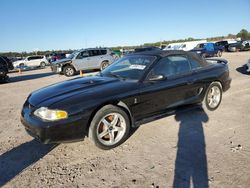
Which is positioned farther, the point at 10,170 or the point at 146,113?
the point at 146,113

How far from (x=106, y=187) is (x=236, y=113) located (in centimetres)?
363

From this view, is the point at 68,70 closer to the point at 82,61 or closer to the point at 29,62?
the point at 82,61

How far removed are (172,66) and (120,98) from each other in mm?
1480

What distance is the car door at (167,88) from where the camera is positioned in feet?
13.5

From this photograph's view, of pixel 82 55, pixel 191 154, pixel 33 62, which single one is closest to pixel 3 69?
pixel 82 55

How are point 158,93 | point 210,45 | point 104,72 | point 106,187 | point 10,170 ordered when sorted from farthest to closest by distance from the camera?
1. point 210,45
2. point 104,72
3. point 158,93
4. point 10,170
5. point 106,187

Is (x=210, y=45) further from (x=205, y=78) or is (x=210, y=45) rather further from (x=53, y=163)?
(x=53, y=163)

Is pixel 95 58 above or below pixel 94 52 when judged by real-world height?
below

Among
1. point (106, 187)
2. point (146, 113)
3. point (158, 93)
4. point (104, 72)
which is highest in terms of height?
point (104, 72)

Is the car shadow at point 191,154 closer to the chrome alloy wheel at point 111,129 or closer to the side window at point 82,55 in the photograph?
the chrome alloy wheel at point 111,129

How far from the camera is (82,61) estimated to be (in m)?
15.5

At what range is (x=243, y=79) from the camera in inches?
354

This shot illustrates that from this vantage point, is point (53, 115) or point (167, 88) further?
point (167, 88)

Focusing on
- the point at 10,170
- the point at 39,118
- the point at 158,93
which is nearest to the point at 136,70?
the point at 158,93
